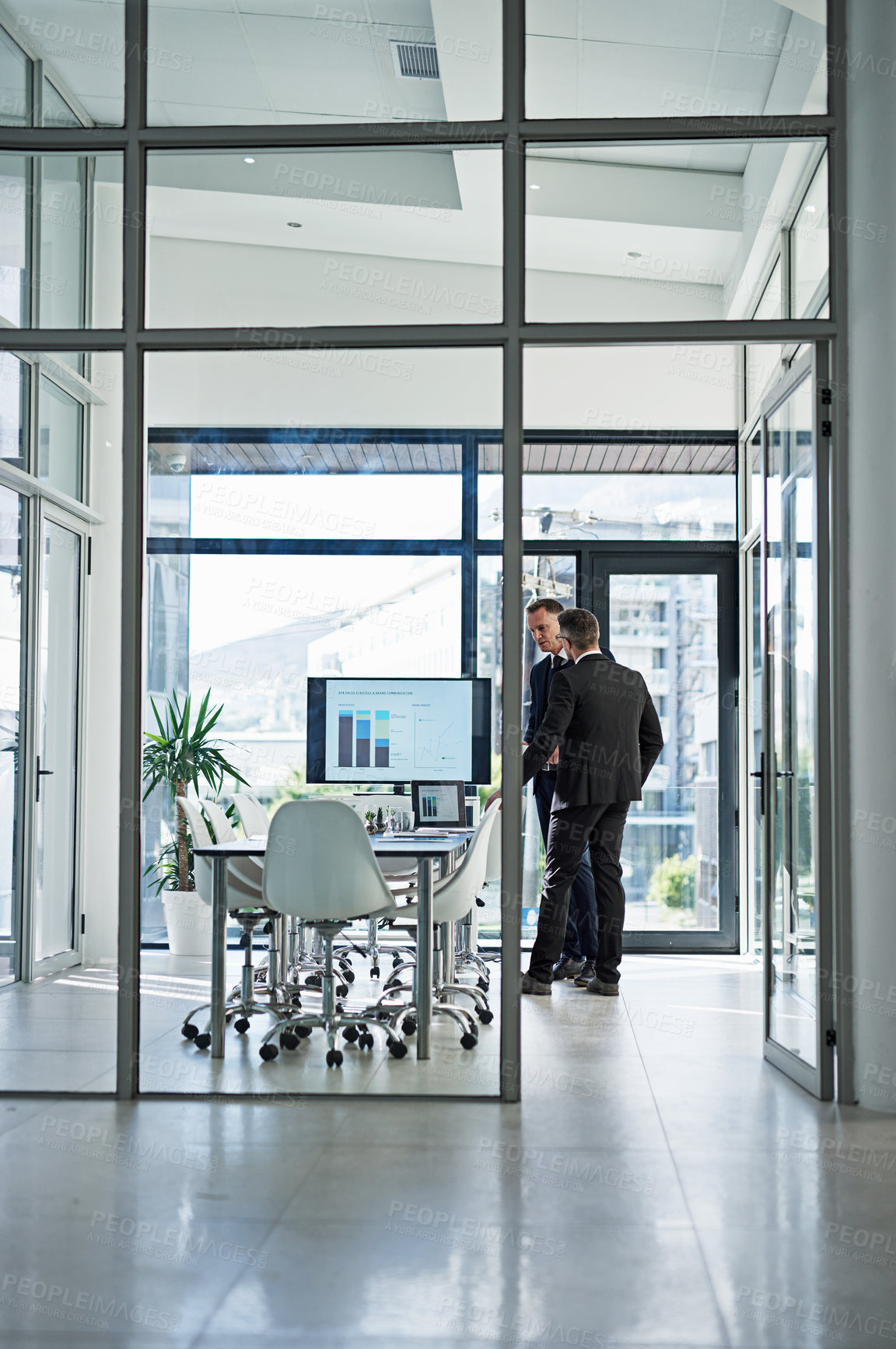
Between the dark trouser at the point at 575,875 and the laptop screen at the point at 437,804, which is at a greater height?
the laptop screen at the point at 437,804

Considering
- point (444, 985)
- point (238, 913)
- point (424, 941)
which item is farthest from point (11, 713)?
point (424, 941)

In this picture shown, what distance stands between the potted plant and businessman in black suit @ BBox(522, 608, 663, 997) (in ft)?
5.07

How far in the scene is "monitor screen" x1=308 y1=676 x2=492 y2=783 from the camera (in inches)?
235

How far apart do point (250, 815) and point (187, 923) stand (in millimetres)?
696

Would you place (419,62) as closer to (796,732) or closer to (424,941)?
(796,732)

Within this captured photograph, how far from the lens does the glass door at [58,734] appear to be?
588 cm

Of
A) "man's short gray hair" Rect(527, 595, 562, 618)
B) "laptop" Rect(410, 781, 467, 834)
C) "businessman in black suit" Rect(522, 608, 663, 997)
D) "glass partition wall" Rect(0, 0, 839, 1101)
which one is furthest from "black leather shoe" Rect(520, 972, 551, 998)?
"man's short gray hair" Rect(527, 595, 562, 618)

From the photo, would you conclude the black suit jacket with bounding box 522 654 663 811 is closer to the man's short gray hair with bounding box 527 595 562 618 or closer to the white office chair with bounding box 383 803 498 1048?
the white office chair with bounding box 383 803 498 1048

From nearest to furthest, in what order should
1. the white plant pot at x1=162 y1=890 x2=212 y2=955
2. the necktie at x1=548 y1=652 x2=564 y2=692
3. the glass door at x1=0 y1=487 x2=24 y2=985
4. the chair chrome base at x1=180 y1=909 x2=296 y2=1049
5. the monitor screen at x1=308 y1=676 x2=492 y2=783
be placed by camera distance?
1. the chair chrome base at x1=180 y1=909 x2=296 y2=1049
2. the white plant pot at x1=162 y1=890 x2=212 y2=955
3. the glass door at x1=0 y1=487 x2=24 y2=985
4. the monitor screen at x1=308 y1=676 x2=492 y2=783
5. the necktie at x1=548 y1=652 x2=564 y2=692

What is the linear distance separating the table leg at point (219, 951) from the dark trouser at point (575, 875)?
166cm

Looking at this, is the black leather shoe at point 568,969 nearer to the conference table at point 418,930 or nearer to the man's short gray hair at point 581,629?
the man's short gray hair at point 581,629

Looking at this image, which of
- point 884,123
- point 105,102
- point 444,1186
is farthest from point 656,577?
point 444,1186

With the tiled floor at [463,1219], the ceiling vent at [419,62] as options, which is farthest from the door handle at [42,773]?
the ceiling vent at [419,62]

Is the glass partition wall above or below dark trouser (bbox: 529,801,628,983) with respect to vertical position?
above
